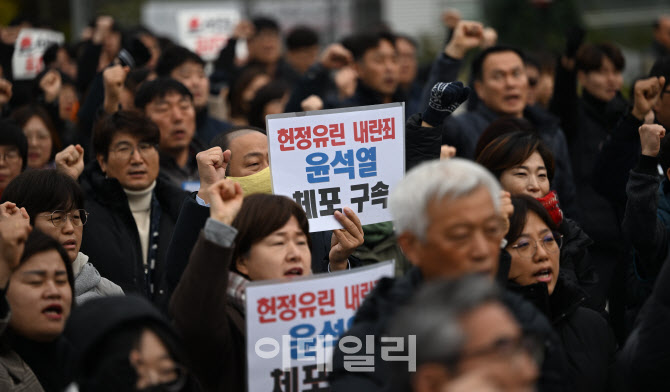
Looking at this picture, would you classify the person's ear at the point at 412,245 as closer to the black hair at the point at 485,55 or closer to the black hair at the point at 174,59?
the black hair at the point at 485,55

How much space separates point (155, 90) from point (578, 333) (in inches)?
148

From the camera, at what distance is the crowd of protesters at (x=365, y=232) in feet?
10.1

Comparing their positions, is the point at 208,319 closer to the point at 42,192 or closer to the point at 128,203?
the point at 42,192

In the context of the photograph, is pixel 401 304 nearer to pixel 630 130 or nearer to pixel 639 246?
pixel 639 246

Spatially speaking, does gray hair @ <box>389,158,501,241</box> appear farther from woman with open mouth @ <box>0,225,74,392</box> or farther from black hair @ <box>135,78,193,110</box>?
black hair @ <box>135,78,193,110</box>

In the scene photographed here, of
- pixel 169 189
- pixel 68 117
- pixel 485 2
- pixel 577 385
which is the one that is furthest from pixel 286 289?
pixel 485 2

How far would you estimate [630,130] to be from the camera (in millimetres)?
5988

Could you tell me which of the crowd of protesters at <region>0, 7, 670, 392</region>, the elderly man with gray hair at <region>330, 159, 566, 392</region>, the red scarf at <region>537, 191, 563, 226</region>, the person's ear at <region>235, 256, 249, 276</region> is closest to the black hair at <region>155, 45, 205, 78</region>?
the crowd of protesters at <region>0, 7, 670, 392</region>

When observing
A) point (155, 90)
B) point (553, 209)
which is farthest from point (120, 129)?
point (553, 209)

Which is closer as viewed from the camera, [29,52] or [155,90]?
[155,90]

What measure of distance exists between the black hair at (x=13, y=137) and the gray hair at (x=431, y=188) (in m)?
3.86

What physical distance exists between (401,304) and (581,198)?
171 inches

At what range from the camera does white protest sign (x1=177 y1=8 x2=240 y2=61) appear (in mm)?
11391

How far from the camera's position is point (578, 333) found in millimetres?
4262
